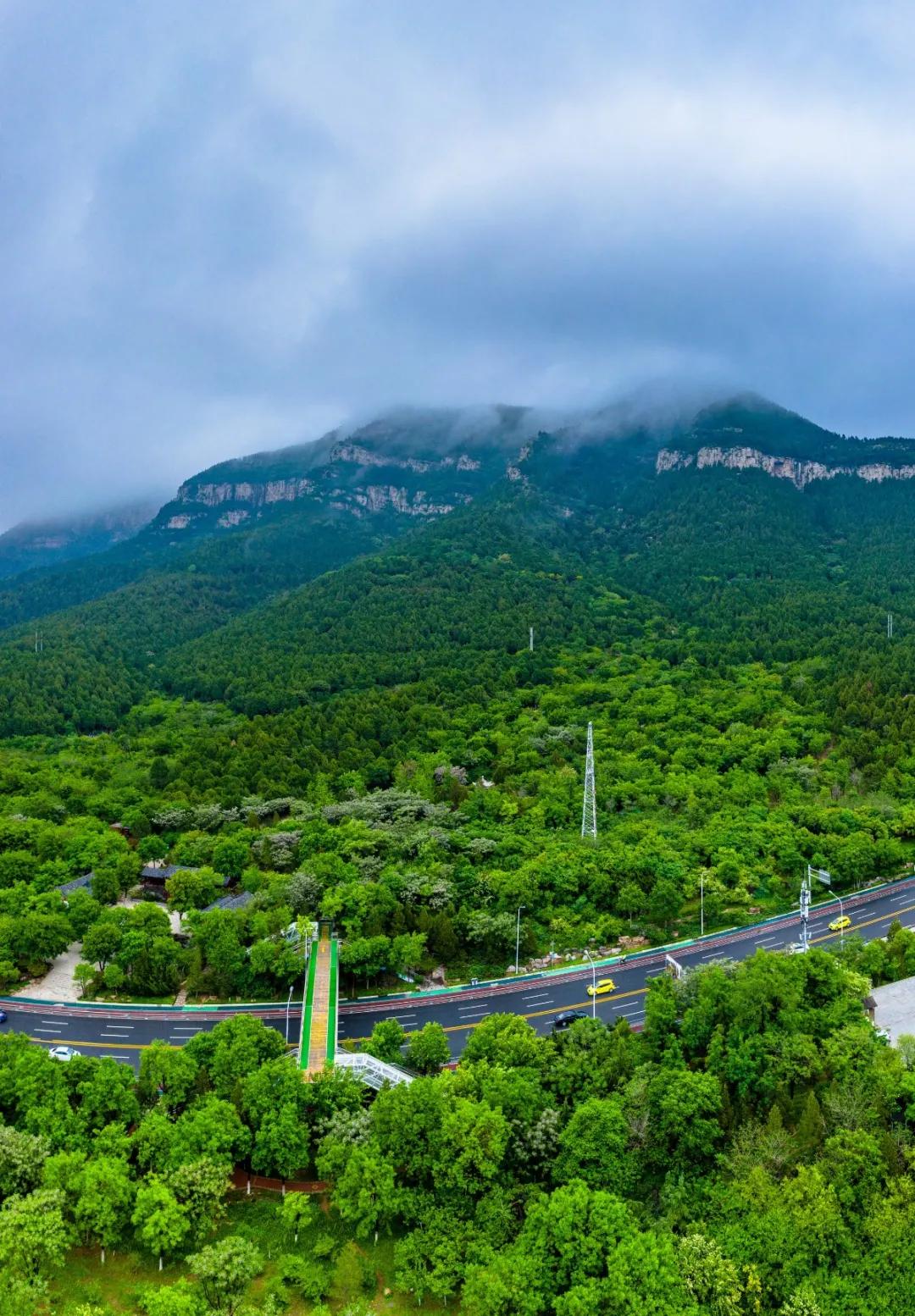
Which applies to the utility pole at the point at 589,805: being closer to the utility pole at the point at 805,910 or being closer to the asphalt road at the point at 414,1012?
the asphalt road at the point at 414,1012

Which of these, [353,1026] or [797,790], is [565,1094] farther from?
[797,790]

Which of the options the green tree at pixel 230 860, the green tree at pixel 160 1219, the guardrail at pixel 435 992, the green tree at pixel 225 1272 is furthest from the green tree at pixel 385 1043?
the green tree at pixel 230 860

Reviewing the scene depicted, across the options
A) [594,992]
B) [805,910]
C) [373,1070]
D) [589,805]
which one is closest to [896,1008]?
[805,910]

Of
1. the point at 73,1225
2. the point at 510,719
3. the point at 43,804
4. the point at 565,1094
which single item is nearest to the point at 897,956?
the point at 565,1094

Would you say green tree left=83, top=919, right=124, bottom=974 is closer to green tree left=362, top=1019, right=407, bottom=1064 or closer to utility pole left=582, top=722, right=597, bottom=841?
green tree left=362, top=1019, right=407, bottom=1064

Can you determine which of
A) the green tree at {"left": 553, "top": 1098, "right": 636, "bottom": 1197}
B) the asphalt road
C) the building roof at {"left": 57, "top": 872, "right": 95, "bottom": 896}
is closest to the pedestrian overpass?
the asphalt road
